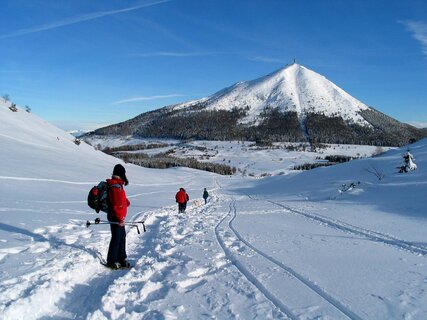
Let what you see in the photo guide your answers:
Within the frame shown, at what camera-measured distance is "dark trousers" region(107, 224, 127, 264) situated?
25.1ft

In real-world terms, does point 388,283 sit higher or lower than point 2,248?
lower

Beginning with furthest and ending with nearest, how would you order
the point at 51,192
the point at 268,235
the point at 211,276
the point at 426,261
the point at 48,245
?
the point at 51,192 → the point at 268,235 → the point at 48,245 → the point at 426,261 → the point at 211,276

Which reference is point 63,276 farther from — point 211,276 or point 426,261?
point 426,261

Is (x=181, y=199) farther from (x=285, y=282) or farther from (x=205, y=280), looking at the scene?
(x=285, y=282)

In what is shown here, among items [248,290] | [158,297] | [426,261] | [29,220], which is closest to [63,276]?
[158,297]

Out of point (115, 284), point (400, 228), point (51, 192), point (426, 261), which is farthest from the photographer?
point (51, 192)

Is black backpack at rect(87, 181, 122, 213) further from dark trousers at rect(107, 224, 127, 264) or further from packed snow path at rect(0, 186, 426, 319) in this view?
packed snow path at rect(0, 186, 426, 319)

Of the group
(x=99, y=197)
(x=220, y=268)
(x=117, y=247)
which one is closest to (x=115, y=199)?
(x=99, y=197)

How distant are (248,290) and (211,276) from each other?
971 millimetres

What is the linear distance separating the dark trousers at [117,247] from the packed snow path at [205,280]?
0.33 metres

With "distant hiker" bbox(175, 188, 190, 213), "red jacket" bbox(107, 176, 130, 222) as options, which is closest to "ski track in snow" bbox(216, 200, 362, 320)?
"red jacket" bbox(107, 176, 130, 222)

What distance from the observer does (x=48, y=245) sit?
8.84 metres

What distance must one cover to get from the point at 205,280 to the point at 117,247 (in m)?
2.16

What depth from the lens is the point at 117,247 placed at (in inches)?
304
